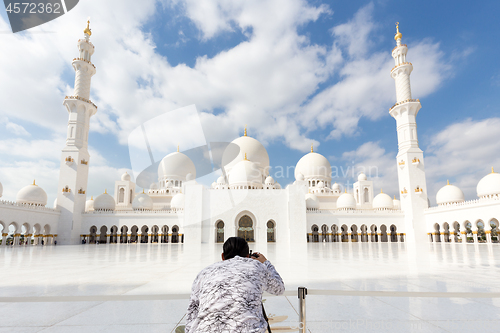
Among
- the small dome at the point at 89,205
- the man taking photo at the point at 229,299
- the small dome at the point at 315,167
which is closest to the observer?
the man taking photo at the point at 229,299

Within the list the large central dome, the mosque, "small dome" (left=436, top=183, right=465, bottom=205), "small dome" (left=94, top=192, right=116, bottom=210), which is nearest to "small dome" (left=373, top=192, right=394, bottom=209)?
the mosque

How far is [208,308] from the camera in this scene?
4.83 feet

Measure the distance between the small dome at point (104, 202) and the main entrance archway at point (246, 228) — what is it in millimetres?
11561

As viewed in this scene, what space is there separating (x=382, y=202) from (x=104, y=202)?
2495 cm

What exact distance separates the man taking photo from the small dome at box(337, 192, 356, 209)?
2690cm

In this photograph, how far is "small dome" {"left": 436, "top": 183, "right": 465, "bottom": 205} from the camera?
22688 millimetres

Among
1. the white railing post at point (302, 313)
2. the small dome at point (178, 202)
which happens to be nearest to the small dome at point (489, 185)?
the small dome at point (178, 202)

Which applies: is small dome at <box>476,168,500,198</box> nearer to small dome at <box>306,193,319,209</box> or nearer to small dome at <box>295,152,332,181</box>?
small dome at <box>306,193,319,209</box>

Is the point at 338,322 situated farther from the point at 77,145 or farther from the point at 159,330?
the point at 77,145

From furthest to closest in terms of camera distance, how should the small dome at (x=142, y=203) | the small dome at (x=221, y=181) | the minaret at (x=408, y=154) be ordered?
the small dome at (x=142, y=203) → the small dome at (x=221, y=181) → the minaret at (x=408, y=154)

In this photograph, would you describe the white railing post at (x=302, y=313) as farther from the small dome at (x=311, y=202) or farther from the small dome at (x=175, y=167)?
the small dome at (x=175, y=167)

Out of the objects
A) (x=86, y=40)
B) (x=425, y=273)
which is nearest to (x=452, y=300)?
(x=425, y=273)

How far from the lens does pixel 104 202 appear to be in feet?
85.6

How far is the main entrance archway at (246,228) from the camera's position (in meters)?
24.3
